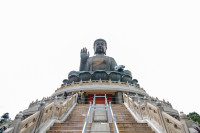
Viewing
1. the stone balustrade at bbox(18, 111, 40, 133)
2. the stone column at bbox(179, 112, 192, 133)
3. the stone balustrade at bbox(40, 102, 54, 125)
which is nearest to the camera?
the stone column at bbox(179, 112, 192, 133)

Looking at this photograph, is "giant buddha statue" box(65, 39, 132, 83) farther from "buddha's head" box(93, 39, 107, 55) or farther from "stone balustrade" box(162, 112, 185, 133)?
"stone balustrade" box(162, 112, 185, 133)

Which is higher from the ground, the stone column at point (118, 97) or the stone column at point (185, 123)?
the stone column at point (118, 97)

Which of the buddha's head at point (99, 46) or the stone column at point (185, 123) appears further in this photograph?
the buddha's head at point (99, 46)

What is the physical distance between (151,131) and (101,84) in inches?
396

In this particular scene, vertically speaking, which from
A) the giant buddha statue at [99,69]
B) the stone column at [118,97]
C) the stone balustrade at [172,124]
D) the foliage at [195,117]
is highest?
the giant buddha statue at [99,69]

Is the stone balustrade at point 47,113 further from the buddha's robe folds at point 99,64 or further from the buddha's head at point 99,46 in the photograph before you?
the buddha's head at point 99,46

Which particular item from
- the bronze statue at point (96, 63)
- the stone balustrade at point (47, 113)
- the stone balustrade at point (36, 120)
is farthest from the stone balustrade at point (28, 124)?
the bronze statue at point (96, 63)

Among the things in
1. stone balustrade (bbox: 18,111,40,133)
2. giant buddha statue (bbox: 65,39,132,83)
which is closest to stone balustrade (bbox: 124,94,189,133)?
stone balustrade (bbox: 18,111,40,133)

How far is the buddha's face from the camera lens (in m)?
27.6

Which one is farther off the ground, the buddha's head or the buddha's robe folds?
the buddha's head

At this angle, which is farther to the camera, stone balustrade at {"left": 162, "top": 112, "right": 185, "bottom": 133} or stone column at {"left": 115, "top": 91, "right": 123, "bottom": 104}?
stone column at {"left": 115, "top": 91, "right": 123, "bottom": 104}

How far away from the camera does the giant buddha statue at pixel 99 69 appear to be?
57.7 ft

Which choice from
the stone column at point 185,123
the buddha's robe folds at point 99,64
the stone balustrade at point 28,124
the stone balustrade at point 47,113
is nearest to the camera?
the stone column at point 185,123

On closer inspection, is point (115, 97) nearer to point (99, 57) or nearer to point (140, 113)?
point (140, 113)
